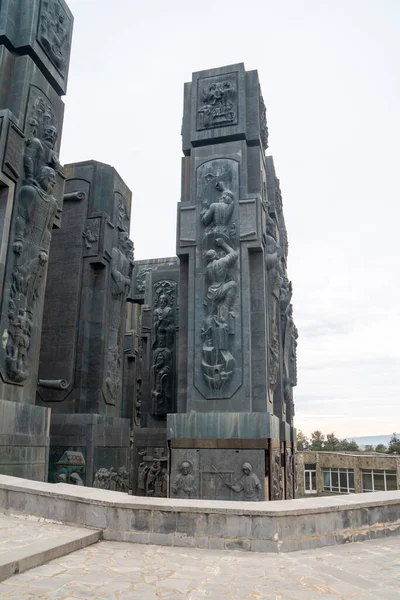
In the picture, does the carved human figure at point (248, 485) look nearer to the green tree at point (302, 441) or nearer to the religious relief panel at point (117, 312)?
the religious relief panel at point (117, 312)

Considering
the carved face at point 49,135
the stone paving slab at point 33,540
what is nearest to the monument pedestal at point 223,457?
the stone paving slab at point 33,540

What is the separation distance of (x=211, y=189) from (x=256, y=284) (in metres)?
3.39

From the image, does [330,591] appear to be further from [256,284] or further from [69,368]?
[69,368]

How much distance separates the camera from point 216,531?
20.7 feet

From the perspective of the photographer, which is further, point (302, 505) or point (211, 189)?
point (211, 189)

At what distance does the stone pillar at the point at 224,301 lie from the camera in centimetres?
1419

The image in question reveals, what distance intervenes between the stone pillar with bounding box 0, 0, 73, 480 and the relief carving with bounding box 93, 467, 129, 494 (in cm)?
443

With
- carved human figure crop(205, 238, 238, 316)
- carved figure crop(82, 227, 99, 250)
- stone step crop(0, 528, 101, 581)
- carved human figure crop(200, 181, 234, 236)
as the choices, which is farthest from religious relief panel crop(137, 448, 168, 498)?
stone step crop(0, 528, 101, 581)

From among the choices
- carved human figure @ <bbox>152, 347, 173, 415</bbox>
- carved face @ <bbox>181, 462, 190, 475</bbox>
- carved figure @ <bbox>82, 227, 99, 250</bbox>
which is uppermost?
carved figure @ <bbox>82, 227, 99, 250</bbox>

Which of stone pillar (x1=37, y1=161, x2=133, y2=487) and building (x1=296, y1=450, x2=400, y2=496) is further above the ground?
stone pillar (x1=37, y1=161, x2=133, y2=487)

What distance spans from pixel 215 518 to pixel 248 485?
7.82 m

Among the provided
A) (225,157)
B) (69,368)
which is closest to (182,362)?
(69,368)

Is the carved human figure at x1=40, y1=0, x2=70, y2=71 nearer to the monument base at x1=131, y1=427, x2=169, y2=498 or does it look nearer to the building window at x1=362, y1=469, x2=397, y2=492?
the monument base at x1=131, y1=427, x2=169, y2=498

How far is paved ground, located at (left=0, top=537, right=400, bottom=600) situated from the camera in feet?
15.2
